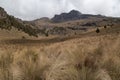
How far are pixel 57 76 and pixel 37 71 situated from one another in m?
0.79

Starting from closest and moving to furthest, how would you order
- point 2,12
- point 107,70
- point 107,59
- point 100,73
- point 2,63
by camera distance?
point 100,73 → point 107,70 → point 107,59 → point 2,63 → point 2,12

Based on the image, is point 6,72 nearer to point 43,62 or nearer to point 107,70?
point 43,62

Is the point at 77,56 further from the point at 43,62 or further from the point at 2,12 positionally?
the point at 2,12

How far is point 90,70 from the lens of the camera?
793 centimetres

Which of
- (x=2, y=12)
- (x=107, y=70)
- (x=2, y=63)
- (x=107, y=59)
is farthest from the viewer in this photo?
(x=2, y=12)

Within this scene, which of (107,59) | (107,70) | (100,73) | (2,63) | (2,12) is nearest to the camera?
(100,73)

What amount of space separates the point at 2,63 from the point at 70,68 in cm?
332

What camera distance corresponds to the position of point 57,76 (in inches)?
321

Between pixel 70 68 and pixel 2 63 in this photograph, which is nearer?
pixel 70 68

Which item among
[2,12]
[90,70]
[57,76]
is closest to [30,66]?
[57,76]

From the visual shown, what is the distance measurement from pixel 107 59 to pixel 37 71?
6.15 ft

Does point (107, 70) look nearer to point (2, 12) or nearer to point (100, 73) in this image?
point (100, 73)

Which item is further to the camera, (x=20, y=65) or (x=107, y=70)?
(x=20, y=65)

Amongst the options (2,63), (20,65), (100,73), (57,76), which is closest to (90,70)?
(100,73)
